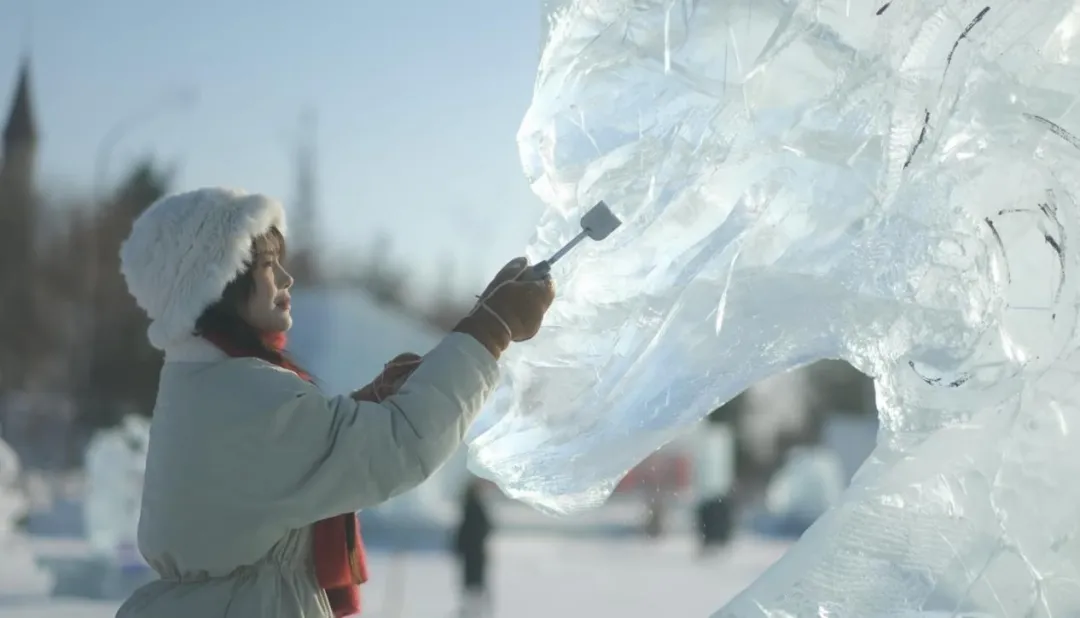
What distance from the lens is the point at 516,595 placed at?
402 inches

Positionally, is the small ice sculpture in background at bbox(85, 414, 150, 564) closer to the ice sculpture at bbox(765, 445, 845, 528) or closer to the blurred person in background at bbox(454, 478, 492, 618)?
the blurred person in background at bbox(454, 478, 492, 618)

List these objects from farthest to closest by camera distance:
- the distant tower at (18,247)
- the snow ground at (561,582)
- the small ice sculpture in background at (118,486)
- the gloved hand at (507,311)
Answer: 1. the distant tower at (18,247)
2. the small ice sculpture in background at (118,486)
3. the snow ground at (561,582)
4. the gloved hand at (507,311)

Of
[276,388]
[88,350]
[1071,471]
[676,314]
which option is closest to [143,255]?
[276,388]

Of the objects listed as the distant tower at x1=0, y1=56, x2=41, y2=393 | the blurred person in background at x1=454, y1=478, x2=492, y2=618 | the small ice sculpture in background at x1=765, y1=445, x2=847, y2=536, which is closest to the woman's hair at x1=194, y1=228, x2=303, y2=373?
the blurred person in background at x1=454, y1=478, x2=492, y2=618

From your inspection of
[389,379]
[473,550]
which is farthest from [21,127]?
A: [389,379]

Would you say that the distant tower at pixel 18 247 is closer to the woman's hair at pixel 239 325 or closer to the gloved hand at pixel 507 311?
the woman's hair at pixel 239 325

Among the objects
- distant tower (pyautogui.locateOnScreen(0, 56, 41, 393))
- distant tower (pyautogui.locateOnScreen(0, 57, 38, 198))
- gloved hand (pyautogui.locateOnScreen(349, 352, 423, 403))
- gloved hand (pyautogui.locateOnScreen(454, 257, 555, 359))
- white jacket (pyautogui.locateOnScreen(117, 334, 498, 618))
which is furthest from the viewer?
distant tower (pyautogui.locateOnScreen(0, 57, 38, 198))

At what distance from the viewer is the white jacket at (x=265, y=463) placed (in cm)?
161

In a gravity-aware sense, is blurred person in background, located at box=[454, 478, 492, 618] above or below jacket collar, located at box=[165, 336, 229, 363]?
below

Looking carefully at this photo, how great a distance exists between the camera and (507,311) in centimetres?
173

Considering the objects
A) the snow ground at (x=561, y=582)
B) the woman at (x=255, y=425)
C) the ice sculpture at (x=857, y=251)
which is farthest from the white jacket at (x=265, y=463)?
the snow ground at (x=561, y=582)

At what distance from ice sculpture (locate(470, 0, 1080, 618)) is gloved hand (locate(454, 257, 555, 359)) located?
0.34 m

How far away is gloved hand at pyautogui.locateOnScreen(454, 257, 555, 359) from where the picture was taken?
1714mm

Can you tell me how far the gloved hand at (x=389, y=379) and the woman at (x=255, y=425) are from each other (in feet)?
0.52
